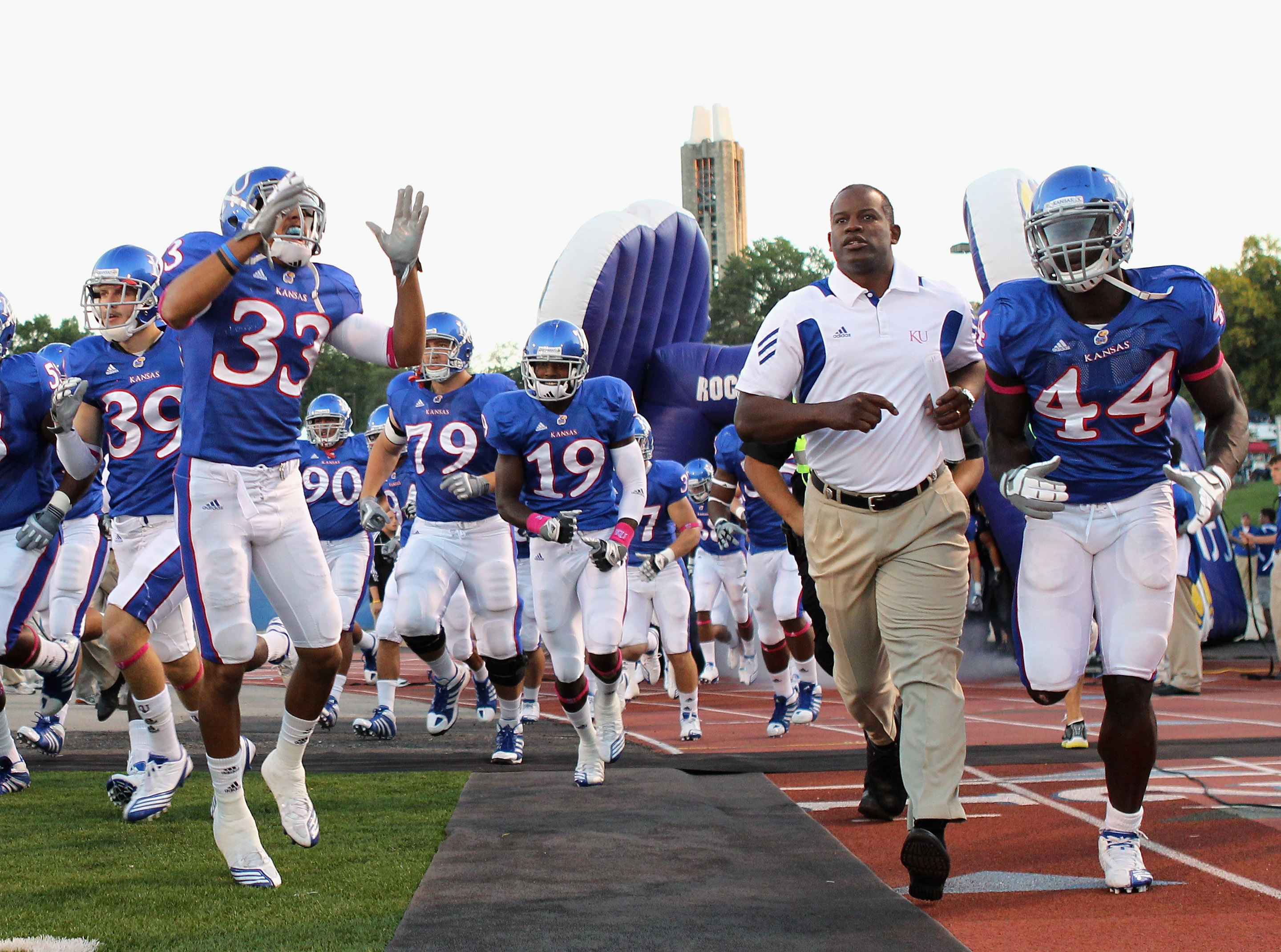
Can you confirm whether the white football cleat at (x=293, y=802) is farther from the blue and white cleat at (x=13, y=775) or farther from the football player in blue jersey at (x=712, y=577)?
the football player in blue jersey at (x=712, y=577)

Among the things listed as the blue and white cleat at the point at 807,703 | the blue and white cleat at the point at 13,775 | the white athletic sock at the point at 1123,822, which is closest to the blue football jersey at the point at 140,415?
the blue and white cleat at the point at 13,775

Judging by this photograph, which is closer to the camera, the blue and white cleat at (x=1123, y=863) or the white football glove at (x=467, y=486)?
the blue and white cleat at (x=1123, y=863)

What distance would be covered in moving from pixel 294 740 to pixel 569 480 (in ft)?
7.72

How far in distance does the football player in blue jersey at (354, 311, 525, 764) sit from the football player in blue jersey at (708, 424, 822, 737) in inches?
68.5

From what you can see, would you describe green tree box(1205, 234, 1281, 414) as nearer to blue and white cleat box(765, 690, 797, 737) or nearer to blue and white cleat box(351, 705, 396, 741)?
blue and white cleat box(765, 690, 797, 737)

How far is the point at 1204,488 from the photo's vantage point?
3902 millimetres

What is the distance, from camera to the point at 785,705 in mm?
8570

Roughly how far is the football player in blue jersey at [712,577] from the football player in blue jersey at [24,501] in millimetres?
5941

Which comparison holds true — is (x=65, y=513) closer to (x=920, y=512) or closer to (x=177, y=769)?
(x=177, y=769)

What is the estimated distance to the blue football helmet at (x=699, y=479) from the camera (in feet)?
41.0

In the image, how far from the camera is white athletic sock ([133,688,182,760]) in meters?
5.32

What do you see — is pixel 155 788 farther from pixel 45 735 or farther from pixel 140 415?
pixel 45 735

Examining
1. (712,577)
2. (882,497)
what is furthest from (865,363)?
(712,577)

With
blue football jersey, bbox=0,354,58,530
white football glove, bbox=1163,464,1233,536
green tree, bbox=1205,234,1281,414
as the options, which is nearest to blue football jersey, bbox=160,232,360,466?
blue football jersey, bbox=0,354,58,530
